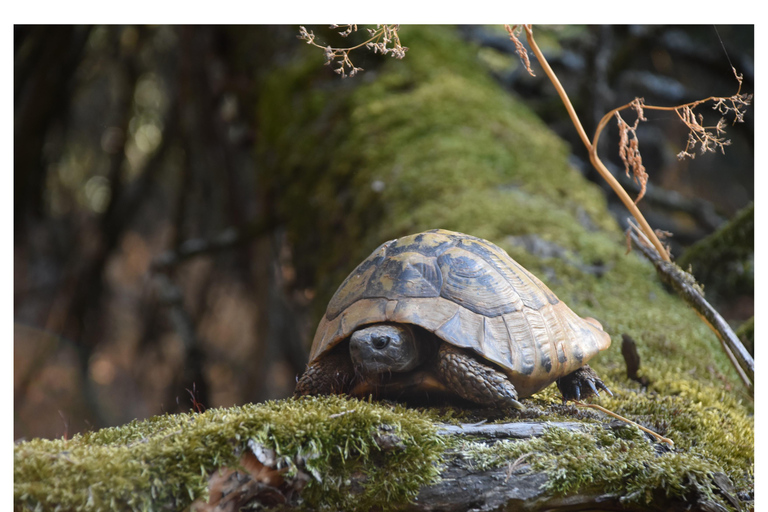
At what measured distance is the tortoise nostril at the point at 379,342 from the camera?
2041 mm

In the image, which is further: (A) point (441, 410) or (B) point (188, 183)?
(B) point (188, 183)

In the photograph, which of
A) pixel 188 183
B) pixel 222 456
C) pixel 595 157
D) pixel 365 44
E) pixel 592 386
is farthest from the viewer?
pixel 188 183

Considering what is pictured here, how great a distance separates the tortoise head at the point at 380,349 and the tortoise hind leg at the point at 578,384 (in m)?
0.76

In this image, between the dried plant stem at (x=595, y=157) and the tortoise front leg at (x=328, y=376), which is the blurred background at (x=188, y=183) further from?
the tortoise front leg at (x=328, y=376)

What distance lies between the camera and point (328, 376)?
2.24 metres

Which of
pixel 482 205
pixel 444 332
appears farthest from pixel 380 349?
pixel 482 205

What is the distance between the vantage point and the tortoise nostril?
204 cm

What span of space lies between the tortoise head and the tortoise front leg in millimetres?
143

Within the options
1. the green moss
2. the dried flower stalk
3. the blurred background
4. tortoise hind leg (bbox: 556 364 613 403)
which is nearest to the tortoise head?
the green moss

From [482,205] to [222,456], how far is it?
124 inches

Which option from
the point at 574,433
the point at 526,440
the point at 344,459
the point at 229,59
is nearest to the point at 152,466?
the point at 344,459

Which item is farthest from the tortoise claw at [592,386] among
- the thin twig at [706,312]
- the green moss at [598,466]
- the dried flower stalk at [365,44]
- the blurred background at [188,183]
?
the blurred background at [188,183]

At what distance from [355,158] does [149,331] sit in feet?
17.7

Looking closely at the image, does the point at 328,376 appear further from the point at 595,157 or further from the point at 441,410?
the point at 595,157
